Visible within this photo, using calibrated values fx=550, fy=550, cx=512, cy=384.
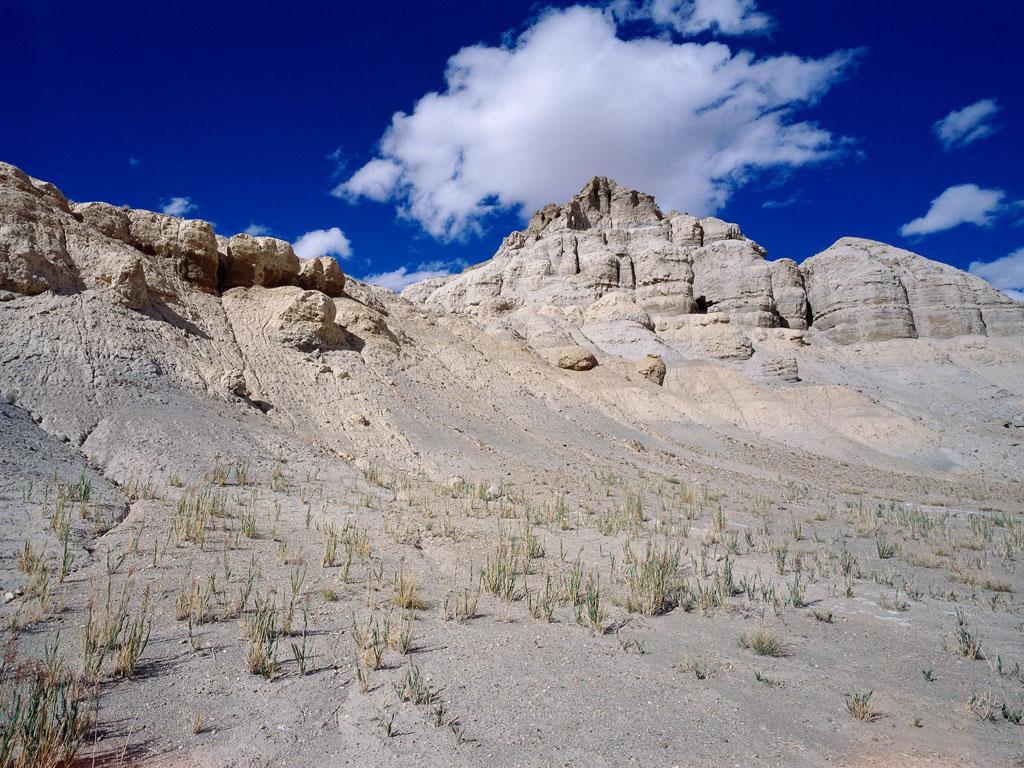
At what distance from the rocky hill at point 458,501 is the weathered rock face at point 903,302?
4.36 m

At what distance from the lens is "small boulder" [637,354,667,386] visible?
2850 cm

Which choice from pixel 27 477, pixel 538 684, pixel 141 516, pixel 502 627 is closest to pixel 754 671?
pixel 538 684

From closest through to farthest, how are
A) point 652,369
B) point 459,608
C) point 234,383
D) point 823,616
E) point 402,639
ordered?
point 402,639, point 459,608, point 823,616, point 234,383, point 652,369

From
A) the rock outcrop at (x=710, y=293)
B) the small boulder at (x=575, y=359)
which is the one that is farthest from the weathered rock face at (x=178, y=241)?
the rock outcrop at (x=710, y=293)

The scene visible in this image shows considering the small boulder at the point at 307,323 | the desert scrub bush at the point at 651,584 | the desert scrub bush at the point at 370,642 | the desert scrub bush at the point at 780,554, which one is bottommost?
the desert scrub bush at the point at 370,642

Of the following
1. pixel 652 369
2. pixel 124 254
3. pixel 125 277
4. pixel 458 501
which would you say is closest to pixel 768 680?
pixel 458 501

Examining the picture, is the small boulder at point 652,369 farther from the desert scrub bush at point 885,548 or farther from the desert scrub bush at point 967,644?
the desert scrub bush at point 967,644

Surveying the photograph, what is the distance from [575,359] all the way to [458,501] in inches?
663

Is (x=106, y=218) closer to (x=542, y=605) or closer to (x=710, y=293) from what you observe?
(x=542, y=605)

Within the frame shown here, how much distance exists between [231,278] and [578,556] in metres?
18.0

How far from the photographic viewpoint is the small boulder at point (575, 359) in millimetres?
27297

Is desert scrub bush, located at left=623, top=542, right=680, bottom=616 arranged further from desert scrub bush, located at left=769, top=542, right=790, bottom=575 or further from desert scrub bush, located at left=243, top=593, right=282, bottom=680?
desert scrub bush, located at left=243, top=593, right=282, bottom=680

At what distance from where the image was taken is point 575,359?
27312 millimetres

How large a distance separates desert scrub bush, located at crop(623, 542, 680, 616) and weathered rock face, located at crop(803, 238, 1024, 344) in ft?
126
